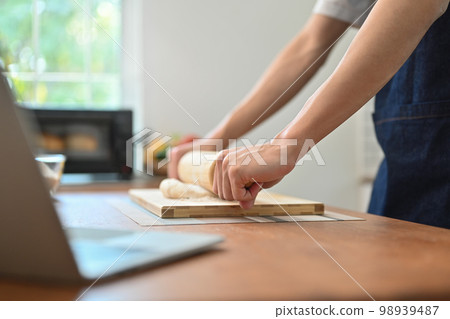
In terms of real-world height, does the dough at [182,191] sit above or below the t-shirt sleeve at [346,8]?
below

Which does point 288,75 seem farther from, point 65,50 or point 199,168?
point 65,50

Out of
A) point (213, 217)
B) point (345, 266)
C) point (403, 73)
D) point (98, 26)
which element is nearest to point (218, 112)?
point (98, 26)

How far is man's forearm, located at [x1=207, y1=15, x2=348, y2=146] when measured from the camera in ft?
3.14

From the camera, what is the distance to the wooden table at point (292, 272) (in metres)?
0.28

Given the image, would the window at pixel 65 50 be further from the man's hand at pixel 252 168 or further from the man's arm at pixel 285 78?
the man's hand at pixel 252 168

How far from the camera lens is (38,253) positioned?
0.28m

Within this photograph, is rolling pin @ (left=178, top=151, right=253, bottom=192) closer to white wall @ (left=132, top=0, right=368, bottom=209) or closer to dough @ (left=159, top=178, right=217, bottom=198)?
dough @ (left=159, top=178, right=217, bottom=198)

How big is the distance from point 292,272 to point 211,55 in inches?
72.9

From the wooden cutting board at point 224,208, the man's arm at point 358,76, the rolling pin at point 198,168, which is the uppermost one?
the man's arm at point 358,76

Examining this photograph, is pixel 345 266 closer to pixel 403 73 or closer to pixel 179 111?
pixel 403 73

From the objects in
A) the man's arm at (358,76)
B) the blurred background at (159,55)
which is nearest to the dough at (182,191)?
the man's arm at (358,76)

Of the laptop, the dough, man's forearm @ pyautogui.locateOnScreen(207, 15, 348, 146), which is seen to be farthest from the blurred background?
the laptop
